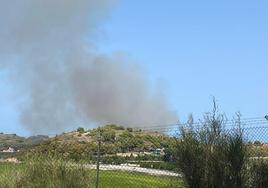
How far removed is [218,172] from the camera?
15.1 meters

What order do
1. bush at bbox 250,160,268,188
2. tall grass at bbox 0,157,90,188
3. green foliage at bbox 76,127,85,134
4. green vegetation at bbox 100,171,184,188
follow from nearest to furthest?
tall grass at bbox 0,157,90,188
bush at bbox 250,160,268,188
green vegetation at bbox 100,171,184,188
green foliage at bbox 76,127,85,134

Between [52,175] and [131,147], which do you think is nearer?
[52,175]

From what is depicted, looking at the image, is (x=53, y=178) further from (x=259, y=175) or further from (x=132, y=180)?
(x=132, y=180)

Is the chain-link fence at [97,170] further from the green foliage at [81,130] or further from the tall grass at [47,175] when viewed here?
the green foliage at [81,130]

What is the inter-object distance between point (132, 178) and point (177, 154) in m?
4.17

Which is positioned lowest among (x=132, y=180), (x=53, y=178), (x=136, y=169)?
(x=53, y=178)

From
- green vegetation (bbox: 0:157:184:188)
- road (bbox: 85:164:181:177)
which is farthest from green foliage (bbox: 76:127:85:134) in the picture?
green vegetation (bbox: 0:157:184:188)

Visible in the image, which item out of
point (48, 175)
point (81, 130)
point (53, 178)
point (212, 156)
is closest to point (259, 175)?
point (212, 156)

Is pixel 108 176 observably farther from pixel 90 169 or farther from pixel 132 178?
pixel 90 169

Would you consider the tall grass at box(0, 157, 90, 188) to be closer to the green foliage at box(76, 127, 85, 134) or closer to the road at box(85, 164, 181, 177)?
the road at box(85, 164, 181, 177)

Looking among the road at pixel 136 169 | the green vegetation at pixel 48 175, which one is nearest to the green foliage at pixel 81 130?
the road at pixel 136 169

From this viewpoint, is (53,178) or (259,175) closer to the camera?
(53,178)

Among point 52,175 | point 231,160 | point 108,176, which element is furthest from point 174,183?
point 108,176

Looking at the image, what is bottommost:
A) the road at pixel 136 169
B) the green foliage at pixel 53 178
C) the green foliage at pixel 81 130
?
the green foliage at pixel 53 178
